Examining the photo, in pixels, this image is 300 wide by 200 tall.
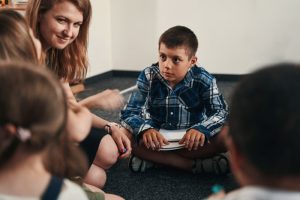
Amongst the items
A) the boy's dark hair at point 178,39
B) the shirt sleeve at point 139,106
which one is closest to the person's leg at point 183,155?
the shirt sleeve at point 139,106

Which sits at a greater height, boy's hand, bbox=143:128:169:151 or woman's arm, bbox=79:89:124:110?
woman's arm, bbox=79:89:124:110

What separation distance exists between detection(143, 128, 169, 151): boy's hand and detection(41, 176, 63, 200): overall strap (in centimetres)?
86

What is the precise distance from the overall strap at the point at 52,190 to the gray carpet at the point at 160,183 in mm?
716

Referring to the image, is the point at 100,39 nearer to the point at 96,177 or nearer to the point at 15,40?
the point at 96,177

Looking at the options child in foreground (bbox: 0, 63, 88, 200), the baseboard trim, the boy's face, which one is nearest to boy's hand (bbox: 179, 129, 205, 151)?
the boy's face

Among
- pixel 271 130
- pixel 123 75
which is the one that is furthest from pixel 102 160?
pixel 123 75

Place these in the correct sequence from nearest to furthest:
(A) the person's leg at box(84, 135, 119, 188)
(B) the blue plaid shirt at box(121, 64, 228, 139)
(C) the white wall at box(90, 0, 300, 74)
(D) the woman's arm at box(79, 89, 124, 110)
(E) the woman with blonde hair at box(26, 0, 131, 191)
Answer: (D) the woman's arm at box(79, 89, 124, 110) < (E) the woman with blonde hair at box(26, 0, 131, 191) < (A) the person's leg at box(84, 135, 119, 188) < (B) the blue plaid shirt at box(121, 64, 228, 139) < (C) the white wall at box(90, 0, 300, 74)

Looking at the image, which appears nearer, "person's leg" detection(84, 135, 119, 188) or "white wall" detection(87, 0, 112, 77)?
"person's leg" detection(84, 135, 119, 188)

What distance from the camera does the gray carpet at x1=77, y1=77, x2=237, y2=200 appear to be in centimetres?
131

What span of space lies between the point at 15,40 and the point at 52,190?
0.35 meters

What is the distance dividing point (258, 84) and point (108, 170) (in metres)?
1.09

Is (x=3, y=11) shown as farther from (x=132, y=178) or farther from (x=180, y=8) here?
(x=180, y=8)

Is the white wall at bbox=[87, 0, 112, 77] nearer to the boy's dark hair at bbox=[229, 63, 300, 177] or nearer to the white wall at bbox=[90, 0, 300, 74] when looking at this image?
the white wall at bbox=[90, 0, 300, 74]

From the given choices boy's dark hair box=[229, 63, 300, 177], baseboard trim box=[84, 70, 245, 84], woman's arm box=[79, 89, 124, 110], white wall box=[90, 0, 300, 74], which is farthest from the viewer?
baseboard trim box=[84, 70, 245, 84]
